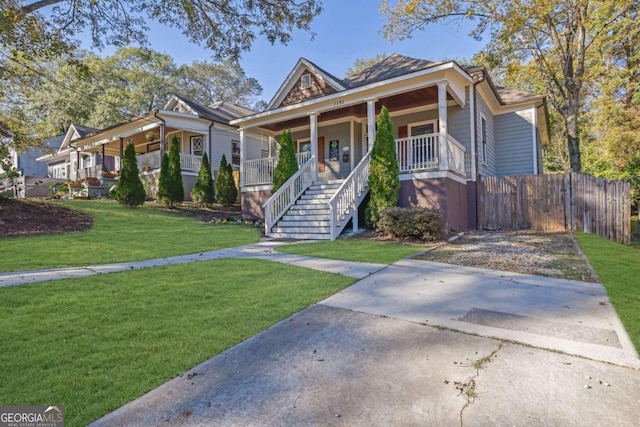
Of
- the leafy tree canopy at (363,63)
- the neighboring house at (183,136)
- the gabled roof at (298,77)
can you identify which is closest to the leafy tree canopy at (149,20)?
the gabled roof at (298,77)

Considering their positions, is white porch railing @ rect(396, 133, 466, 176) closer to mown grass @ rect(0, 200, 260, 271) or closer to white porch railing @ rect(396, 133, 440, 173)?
white porch railing @ rect(396, 133, 440, 173)

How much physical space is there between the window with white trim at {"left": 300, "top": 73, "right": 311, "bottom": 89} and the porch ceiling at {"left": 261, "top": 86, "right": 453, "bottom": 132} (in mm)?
1306

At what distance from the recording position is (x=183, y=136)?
21812mm

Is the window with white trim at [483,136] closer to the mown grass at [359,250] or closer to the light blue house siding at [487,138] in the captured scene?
the light blue house siding at [487,138]

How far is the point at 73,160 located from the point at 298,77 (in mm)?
24008

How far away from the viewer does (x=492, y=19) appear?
1517 centimetres

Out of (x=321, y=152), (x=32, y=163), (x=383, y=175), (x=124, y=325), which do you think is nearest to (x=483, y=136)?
(x=383, y=175)

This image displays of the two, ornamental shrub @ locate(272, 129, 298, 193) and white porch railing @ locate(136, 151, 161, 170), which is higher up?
white porch railing @ locate(136, 151, 161, 170)

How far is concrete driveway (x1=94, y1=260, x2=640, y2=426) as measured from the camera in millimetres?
2113

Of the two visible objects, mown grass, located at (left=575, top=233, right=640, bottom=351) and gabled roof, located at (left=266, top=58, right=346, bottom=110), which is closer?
mown grass, located at (left=575, top=233, right=640, bottom=351)

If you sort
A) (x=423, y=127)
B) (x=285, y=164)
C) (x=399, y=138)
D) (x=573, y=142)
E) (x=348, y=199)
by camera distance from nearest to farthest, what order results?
(x=348, y=199), (x=285, y=164), (x=399, y=138), (x=423, y=127), (x=573, y=142)

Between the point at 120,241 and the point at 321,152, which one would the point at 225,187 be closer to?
the point at 321,152

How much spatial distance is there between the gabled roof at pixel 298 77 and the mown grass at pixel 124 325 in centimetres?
1001

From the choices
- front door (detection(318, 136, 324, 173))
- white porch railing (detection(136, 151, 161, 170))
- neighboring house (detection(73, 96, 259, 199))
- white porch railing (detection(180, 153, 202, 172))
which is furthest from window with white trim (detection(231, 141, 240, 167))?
front door (detection(318, 136, 324, 173))
